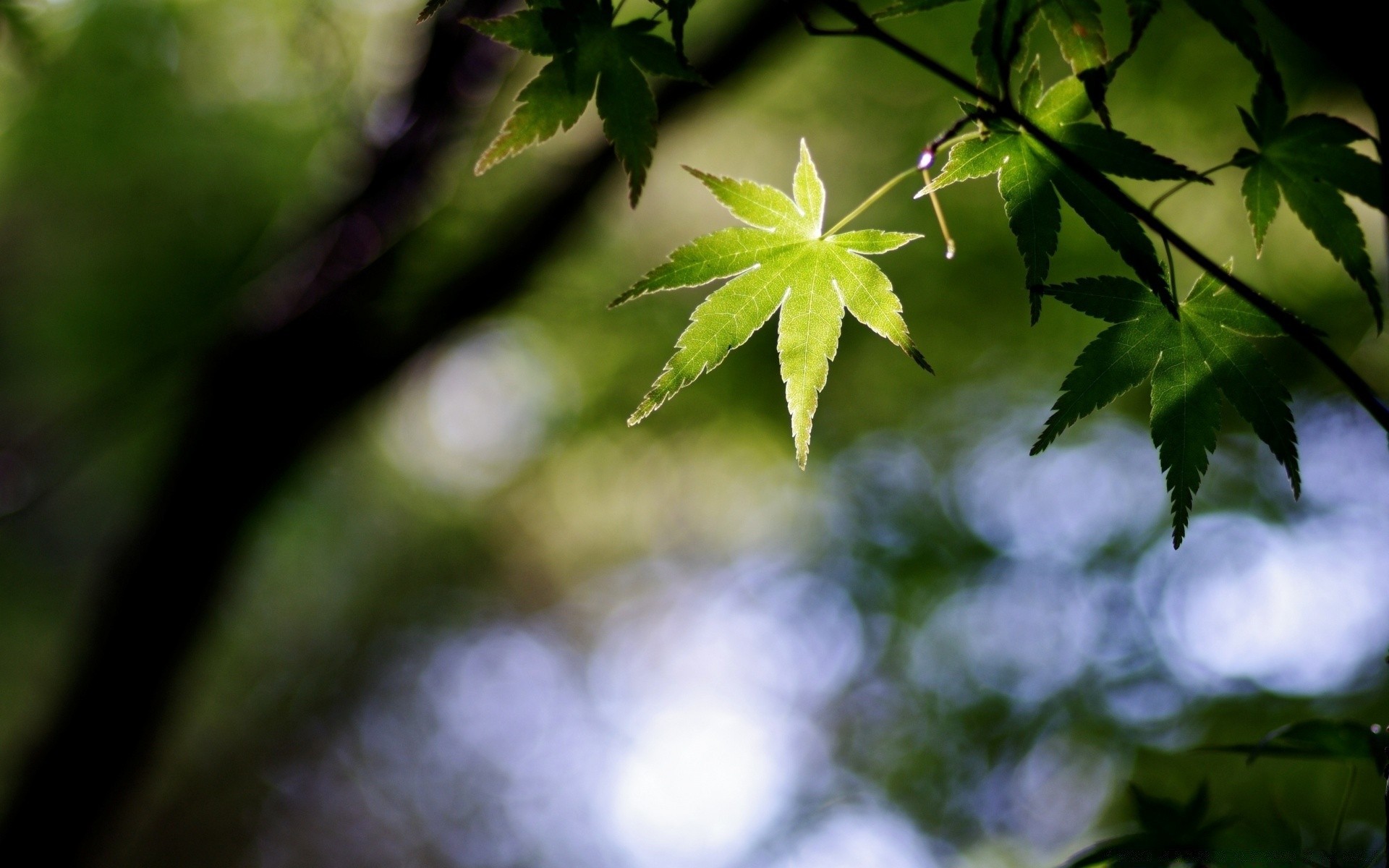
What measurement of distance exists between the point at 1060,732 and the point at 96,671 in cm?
412

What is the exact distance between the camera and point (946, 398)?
4430 mm

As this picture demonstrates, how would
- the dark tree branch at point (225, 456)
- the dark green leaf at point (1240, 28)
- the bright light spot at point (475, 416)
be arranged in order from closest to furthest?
the dark green leaf at point (1240, 28) → the dark tree branch at point (225, 456) → the bright light spot at point (475, 416)

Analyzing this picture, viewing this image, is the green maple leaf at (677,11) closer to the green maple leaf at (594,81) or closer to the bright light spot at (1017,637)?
the green maple leaf at (594,81)

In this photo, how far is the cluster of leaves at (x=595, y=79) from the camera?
56cm

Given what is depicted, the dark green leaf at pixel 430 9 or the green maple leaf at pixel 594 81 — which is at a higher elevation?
the dark green leaf at pixel 430 9

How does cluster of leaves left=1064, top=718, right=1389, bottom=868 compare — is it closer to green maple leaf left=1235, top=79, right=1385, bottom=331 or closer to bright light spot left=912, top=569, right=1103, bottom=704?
green maple leaf left=1235, top=79, right=1385, bottom=331

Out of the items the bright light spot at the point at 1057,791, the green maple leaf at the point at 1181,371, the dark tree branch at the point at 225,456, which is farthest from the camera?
the bright light spot at the point at 1057,791

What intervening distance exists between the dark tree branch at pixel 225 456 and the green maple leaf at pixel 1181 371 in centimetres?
167

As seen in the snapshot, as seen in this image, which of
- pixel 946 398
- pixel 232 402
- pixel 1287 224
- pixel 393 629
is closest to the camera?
pixel 232 402

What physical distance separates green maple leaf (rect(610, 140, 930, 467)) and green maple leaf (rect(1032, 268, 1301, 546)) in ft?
0.43

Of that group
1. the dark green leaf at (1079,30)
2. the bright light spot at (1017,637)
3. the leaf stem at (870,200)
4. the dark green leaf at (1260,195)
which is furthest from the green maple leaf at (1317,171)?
the bright light spot at (1017,637)

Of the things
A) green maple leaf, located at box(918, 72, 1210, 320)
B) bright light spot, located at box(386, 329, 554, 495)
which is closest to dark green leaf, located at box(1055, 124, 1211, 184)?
green maple leaf, located at box(918, 72, 1210, 320)

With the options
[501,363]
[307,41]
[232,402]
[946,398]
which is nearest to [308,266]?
[232,402]

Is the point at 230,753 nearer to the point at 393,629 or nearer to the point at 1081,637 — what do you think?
the point at 393,629
